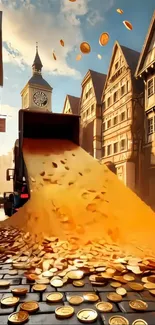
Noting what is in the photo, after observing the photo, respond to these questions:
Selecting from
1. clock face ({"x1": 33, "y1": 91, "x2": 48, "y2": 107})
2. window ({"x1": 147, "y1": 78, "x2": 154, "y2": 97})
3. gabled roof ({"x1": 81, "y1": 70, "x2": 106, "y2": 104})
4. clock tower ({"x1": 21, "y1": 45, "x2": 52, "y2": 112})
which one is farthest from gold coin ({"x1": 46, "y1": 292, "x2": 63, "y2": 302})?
clock face ({"x1": 33, "y1": 91, "x2": 48, "y2": 107})

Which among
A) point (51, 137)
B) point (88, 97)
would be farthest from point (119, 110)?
Answer: point (51, 137)

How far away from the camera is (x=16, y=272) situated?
1.94 metres

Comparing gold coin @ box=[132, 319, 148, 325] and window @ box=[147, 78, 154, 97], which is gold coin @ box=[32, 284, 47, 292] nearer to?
gold coin @ box=[132, 319, 148, 325]

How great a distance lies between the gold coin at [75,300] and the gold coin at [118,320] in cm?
24

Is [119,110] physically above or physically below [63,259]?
above

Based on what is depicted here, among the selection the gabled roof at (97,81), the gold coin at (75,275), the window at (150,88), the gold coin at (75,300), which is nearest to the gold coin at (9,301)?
the gold coin at (75,300)

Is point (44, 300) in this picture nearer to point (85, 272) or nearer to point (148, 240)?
point (85, 272)

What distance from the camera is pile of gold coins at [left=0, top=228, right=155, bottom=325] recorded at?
4.53 ft

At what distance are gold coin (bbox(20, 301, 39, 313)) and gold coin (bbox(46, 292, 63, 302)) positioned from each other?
3.5 inches

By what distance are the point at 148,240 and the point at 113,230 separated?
0.40 m

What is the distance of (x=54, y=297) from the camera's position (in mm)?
1503

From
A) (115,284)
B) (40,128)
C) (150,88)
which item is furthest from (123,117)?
(115,284)

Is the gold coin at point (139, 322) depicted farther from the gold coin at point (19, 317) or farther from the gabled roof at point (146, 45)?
the gabled roof at point (146, 45)

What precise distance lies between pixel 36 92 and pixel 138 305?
2842cm
